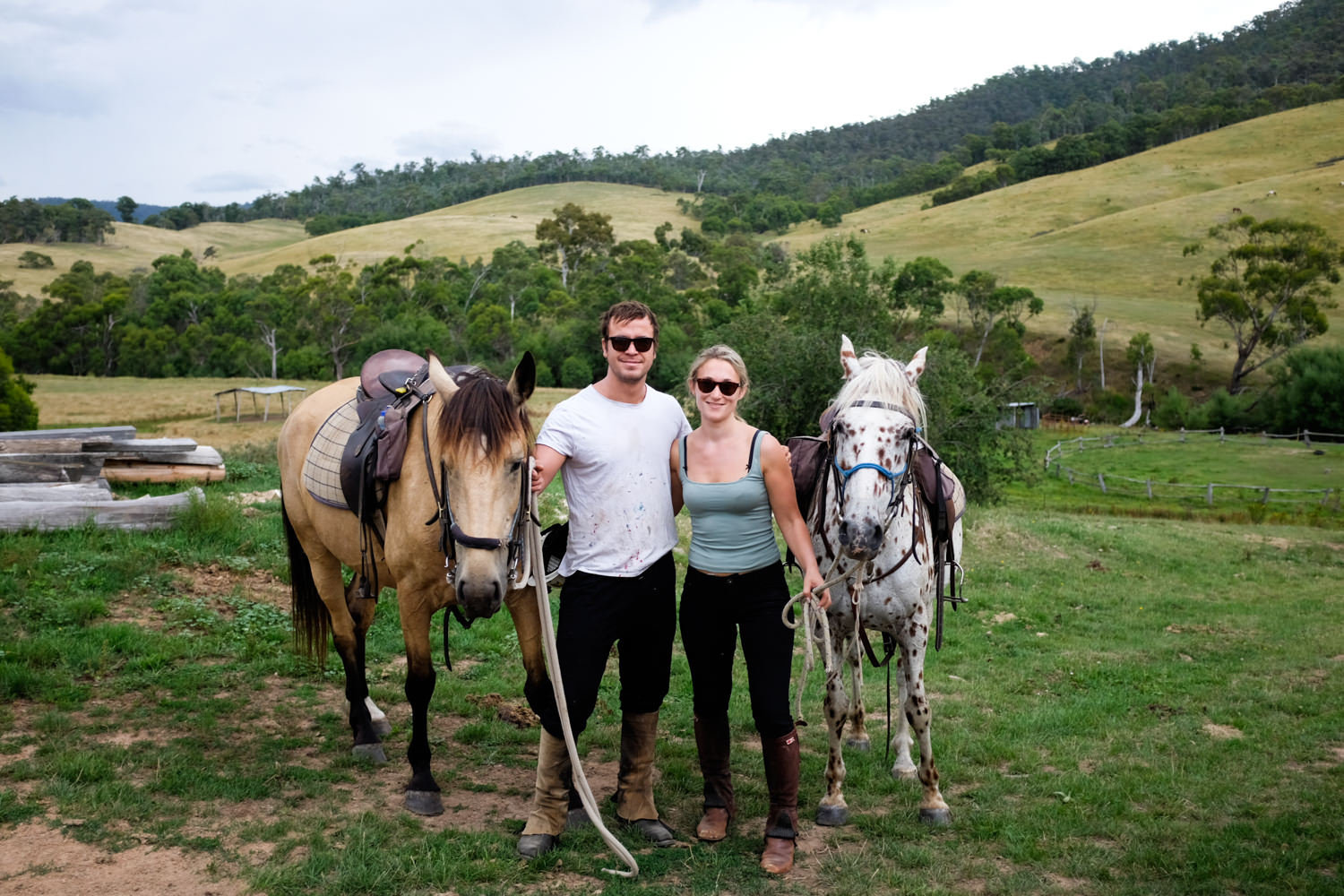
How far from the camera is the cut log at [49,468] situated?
898 centimetres

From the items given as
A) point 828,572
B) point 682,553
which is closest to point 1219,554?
point 682,553

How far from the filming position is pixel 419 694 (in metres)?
4.53

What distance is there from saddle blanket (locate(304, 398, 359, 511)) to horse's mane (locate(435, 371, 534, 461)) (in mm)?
1516

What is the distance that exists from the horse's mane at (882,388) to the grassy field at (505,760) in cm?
213

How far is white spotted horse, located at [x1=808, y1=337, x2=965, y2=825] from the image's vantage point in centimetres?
401

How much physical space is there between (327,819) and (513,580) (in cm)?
158

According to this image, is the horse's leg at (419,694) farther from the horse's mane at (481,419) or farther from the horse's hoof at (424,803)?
the horse's mane at (481,419)

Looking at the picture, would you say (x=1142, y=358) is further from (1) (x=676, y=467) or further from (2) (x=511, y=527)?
(2) (x=511, y=527)

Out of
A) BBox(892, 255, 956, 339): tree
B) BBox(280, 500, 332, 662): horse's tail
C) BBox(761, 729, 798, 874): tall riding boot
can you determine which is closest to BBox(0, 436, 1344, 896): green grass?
BBox(761, 729, 798, 874): tall riding boot

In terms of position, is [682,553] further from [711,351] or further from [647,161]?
[647,161]

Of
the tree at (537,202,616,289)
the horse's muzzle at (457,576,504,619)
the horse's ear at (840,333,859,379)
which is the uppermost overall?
the tree at (537,202,616,289)

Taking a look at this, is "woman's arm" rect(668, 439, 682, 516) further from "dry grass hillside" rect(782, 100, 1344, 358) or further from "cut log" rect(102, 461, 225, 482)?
"dry grass hillside" rect(782, 100, 1344, 358)

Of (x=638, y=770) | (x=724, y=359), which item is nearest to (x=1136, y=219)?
(x=724, y=359)

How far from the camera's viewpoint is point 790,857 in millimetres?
3982
